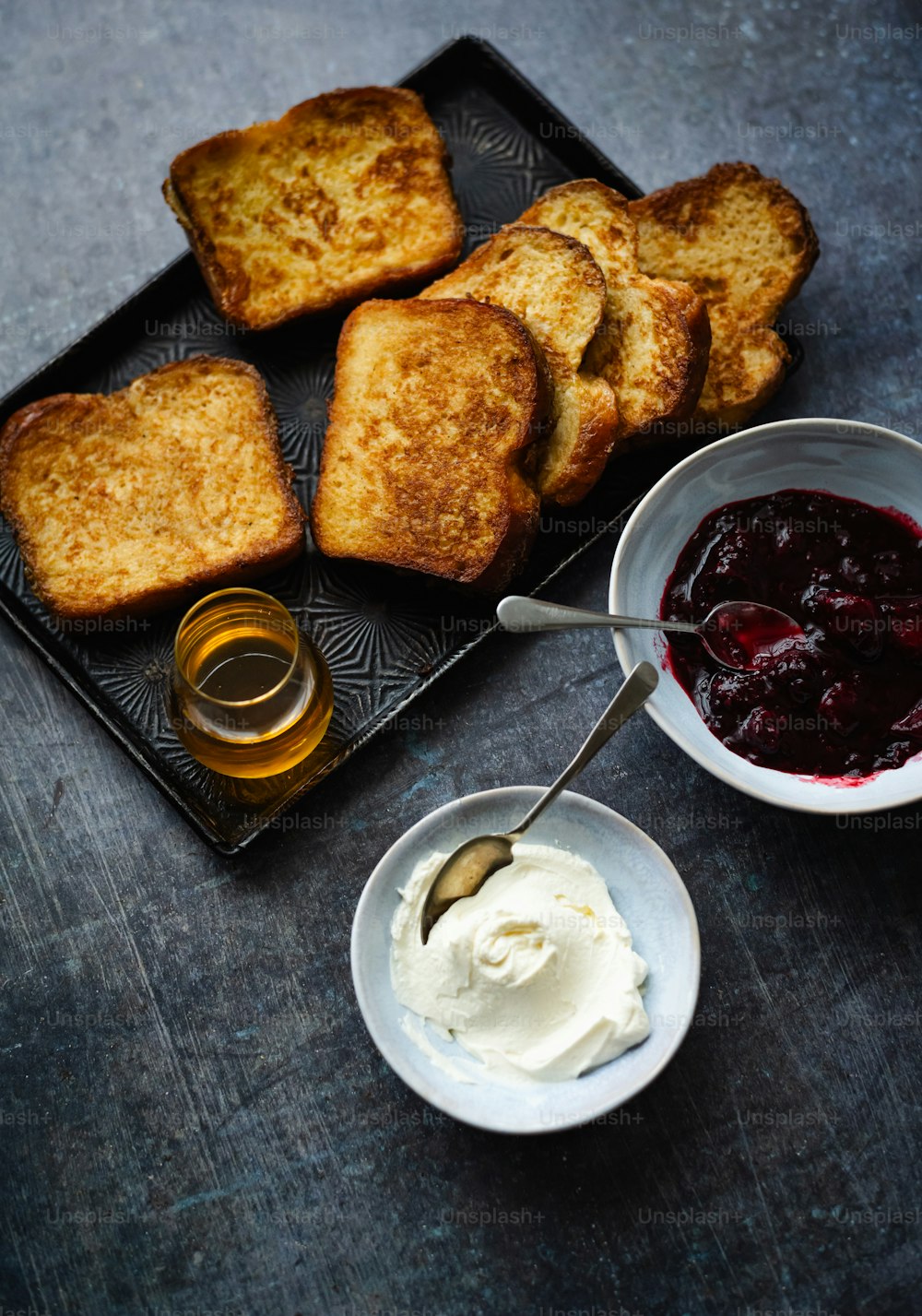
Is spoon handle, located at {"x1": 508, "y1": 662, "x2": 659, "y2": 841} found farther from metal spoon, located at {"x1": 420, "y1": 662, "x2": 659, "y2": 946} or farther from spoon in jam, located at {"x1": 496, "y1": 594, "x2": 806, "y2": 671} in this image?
spoon in jam, located at {"x1": 496, "y1": 594, "x2": 806, "y2": 671}

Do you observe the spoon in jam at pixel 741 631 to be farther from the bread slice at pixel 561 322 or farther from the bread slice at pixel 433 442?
the bread slice at pixel 561 322

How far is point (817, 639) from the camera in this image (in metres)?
2.57

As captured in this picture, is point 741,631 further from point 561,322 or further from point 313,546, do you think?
point 313,546

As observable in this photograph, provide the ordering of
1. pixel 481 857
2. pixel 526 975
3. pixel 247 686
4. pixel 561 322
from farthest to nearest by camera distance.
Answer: pixel 561 322
pixel 247 686
pixel 481 857
pixel 526 975

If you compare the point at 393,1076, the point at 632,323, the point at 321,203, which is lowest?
the point at 393,1076

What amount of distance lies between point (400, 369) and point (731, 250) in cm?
96

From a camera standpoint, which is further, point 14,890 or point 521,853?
point 14,890

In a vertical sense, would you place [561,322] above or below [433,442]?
above

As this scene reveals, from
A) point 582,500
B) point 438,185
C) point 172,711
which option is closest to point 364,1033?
point 172,711

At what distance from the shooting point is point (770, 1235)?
8.48 feet

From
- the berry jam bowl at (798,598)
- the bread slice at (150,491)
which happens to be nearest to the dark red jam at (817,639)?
the berry jam bowl at (798,598)

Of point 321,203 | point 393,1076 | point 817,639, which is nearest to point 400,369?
point 321,203

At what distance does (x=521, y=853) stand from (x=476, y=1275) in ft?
3.25

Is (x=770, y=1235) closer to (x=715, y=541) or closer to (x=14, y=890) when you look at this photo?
(x=715, y=541)
